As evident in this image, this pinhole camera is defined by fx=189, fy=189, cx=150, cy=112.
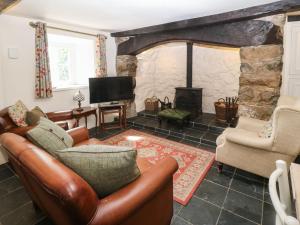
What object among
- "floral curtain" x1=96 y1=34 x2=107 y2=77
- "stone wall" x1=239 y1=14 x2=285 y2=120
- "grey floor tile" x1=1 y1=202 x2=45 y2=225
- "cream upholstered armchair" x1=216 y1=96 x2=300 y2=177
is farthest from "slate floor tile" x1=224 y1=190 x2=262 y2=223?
"floral curtain" x1=96 y1=34 x2=107 y2=77

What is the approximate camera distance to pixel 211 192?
2.15m

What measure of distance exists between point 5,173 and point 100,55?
2787mm

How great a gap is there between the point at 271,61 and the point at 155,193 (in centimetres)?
252

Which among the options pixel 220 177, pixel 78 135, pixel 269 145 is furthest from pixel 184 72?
pixel 78 135

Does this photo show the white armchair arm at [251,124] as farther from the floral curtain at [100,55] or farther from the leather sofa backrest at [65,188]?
the floral curtain at [100,55]

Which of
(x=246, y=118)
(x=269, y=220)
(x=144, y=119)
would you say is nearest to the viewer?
(x=269, y=220)

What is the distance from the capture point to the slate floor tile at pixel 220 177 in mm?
2334

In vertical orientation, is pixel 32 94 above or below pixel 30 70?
below

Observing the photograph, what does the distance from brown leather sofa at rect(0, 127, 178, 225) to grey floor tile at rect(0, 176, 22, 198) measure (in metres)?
0.98

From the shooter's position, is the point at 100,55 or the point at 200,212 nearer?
the point at 200,212

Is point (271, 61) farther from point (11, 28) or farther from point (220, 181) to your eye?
point (11, 28)

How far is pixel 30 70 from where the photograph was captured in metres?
3.26

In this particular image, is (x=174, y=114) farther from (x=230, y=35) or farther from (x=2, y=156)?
(x=2, y=156)

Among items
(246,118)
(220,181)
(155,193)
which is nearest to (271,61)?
(246,118)
